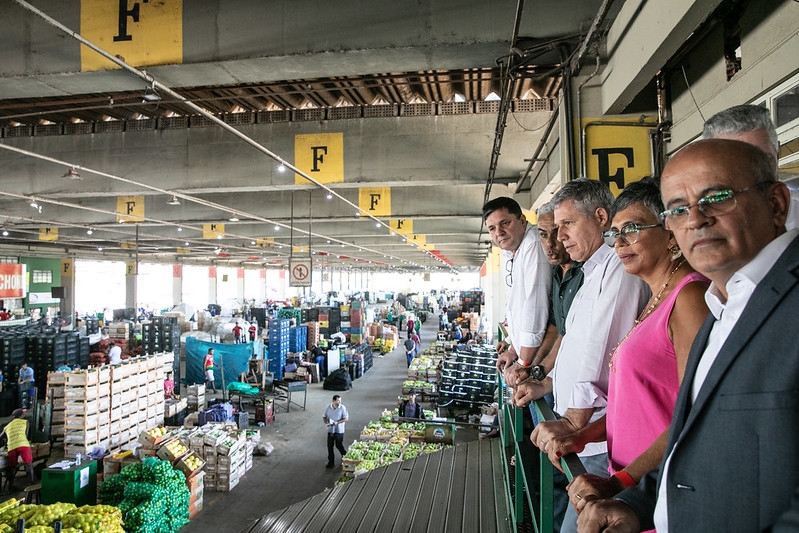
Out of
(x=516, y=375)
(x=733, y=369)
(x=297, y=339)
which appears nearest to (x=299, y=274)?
(x=297, y=339)

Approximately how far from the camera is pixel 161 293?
46.1m

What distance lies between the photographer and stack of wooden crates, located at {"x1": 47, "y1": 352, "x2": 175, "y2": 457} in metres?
10.1

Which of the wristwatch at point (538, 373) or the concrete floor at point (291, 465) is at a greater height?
the wristwatch at point (538, 373)

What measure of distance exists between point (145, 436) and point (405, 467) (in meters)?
6.73

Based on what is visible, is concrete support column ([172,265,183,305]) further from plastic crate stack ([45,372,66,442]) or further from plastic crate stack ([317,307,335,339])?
plastic crate stack ([45,372,66,442])

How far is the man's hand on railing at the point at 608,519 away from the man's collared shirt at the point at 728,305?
0.26 ft

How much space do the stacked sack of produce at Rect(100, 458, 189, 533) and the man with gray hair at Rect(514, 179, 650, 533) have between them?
7339mm

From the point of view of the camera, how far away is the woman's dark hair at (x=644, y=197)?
1861 millimetres

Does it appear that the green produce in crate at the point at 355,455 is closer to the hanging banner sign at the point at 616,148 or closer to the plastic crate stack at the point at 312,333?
the hanging banner sign at the point at 616,148

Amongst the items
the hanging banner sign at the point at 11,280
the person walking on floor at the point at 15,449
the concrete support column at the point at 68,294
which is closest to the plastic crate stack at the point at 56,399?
the person walking on floor at the point at 15,449

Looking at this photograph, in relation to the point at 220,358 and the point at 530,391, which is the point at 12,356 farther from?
the point at 530,391

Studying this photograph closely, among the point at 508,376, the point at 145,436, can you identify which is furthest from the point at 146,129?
the point at 508,376

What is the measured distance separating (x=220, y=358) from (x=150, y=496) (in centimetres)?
992

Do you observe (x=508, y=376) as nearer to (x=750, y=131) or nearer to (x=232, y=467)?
(x=750, y=131)
